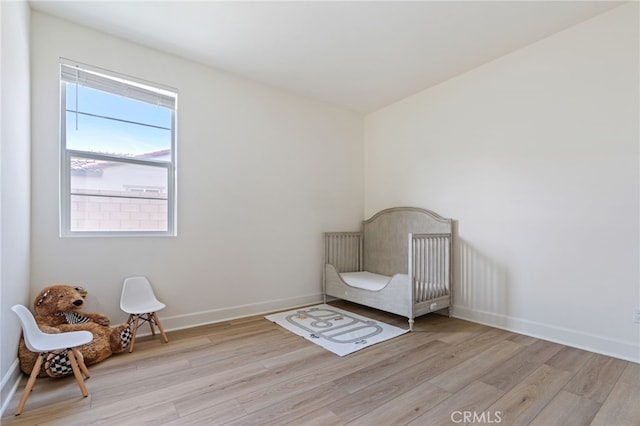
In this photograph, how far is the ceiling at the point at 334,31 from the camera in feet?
7.45

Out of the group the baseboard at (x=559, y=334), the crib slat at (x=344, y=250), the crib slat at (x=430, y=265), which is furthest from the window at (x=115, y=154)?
the baseboard at (x=559, y=334)

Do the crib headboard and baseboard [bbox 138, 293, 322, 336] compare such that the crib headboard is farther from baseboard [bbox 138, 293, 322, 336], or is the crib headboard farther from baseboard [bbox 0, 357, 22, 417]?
baseboard [bbox 0, 357, 22, 417]

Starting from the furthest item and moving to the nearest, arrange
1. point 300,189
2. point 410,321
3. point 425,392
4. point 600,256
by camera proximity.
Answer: point 300,189, point 410,321, point 600,256, point 425,392

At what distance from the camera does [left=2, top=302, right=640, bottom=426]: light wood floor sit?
157 centimetres

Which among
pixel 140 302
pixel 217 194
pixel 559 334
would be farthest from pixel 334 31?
pixel 559 334

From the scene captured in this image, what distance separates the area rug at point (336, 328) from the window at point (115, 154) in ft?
4.73

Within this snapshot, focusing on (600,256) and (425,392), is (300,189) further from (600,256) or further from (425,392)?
(600,256)

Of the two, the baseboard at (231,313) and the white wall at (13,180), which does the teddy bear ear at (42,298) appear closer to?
the white wall at (13,180)

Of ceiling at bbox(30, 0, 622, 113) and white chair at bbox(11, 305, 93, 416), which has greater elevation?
ceiling at bbox(30, 0, 622, 113)

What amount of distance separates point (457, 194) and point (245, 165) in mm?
2255

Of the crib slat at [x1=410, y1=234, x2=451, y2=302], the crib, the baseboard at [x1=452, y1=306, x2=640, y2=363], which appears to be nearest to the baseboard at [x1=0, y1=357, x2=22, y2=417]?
the crib

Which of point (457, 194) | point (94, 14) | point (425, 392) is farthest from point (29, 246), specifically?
point (457, 194)

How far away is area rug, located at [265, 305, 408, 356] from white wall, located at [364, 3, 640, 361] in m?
1.03

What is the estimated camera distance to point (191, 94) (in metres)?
2.98
